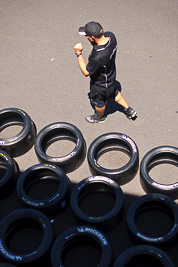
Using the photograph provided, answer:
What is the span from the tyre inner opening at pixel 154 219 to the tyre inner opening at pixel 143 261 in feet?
1.70

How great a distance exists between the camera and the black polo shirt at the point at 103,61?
7066 mm

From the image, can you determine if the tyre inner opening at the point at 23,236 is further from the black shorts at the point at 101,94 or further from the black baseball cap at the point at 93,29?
the black baseball cap at the point at 93,29

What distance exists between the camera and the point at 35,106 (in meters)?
9.00

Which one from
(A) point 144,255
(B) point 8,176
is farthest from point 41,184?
(A) point 144,255

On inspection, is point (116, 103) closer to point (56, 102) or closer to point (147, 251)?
point (56, 102)

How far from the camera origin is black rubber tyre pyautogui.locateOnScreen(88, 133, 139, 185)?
716 centimetres

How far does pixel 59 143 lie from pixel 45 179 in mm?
913

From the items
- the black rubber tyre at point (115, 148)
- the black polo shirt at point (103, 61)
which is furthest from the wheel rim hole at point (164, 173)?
the black polo shirt at point (103, 61)

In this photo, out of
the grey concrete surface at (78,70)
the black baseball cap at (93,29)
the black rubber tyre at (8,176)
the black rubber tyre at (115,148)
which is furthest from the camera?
the grey concrete surface at (78,70)

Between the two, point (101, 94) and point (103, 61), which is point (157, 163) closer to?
point (101, 94)

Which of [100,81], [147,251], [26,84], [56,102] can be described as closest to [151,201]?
[147,251]

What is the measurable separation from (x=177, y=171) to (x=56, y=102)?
9.94 feet

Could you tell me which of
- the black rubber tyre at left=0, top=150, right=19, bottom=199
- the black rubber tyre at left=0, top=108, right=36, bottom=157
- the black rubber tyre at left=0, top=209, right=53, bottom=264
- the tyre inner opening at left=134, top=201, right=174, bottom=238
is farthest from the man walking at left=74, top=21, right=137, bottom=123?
the black rubber tyre at left=0, top=209, right=53, bottom=264

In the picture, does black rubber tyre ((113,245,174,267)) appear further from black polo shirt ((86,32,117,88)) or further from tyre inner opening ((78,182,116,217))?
black polo shirt ((86,32,117,88))
